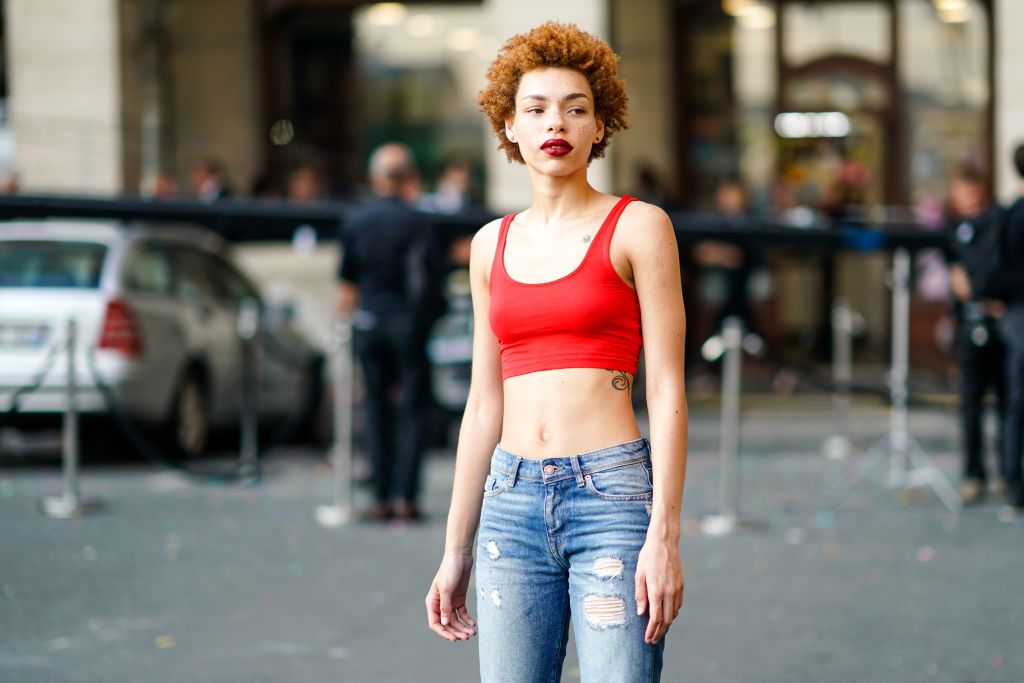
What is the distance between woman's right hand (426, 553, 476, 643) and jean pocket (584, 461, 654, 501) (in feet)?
1.24

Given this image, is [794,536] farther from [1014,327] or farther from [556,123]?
[556,123]

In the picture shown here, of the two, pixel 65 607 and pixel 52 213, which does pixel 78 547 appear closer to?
pixel 65 607

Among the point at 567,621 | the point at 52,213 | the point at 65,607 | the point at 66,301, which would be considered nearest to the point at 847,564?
the point at 65,607

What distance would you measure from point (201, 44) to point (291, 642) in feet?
42.8

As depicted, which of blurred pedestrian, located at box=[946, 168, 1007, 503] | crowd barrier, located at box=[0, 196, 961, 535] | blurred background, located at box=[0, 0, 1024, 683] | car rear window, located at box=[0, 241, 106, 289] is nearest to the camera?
blurred background, located at box=[0, 0, 1024, 683]

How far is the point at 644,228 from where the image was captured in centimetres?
260

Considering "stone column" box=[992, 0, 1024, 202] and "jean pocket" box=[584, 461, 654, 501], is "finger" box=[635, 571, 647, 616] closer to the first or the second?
"jean pocket" box=[584, 461, 654, 501]

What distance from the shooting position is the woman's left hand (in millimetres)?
2471

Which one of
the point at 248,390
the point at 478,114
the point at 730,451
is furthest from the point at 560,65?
the point at 478,114

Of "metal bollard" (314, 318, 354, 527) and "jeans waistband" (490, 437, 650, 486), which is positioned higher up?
"jeans waistband" (490, 437, 650, 486)

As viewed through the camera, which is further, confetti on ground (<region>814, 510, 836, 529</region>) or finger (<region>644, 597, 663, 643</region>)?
confetti on ground (<region>814, 510, 836, 529</region>)

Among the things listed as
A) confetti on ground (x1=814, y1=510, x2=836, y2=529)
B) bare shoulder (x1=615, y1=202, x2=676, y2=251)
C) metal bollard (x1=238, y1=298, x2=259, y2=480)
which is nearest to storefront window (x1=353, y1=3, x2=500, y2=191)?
metal bollard (x1=238, y1=298, x2=259, y2=480)

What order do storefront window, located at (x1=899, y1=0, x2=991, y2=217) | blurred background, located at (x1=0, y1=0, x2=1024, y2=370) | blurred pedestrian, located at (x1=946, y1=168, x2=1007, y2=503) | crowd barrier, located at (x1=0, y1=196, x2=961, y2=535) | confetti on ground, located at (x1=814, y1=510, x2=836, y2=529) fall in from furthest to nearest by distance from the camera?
storefront window, located at (x1=899, y1=0, x2=991, y2=217) < blurred background, located at (x1=0, y1=0, x2=1024, y2=370) < blurred pedestrian, located at (x1=946, y1=168, x2=1007, y2=503) < crowd barrier, located at (x1=0, y1=196, x2=961, y2=535) < confetti on ground, located at (x1=814, y1=510, x2=836, y2=529)

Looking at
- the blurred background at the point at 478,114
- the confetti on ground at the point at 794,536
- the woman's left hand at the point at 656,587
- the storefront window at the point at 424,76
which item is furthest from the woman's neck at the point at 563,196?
the storefront window at the point at 424,76
